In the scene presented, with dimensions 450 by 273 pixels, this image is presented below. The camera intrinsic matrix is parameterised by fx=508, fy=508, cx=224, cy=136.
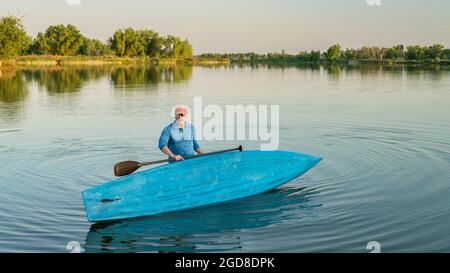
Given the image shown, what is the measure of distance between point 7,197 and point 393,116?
682 inches

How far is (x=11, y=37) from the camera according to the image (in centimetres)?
8400

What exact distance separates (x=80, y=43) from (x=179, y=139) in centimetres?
13334

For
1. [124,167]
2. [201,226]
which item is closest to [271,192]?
[201,226]

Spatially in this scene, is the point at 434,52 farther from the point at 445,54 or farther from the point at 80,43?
the point at 80,43

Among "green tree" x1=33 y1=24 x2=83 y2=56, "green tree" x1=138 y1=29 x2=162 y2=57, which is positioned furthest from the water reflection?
"green tree" x1=138 y1=29 x2=162 y2=57

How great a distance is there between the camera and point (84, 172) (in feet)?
42.4

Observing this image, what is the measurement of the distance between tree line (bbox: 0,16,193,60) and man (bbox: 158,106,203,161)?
3156 inches

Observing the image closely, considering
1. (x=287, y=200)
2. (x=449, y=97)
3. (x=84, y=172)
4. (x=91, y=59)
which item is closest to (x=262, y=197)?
(x=287, y=200)

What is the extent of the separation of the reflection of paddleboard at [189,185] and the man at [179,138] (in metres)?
0.48

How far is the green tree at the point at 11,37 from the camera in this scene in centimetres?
8229

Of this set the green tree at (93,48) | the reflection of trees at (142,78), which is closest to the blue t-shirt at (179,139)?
the reflection of trees at (142,78)

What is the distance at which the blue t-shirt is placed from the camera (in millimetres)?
10303
